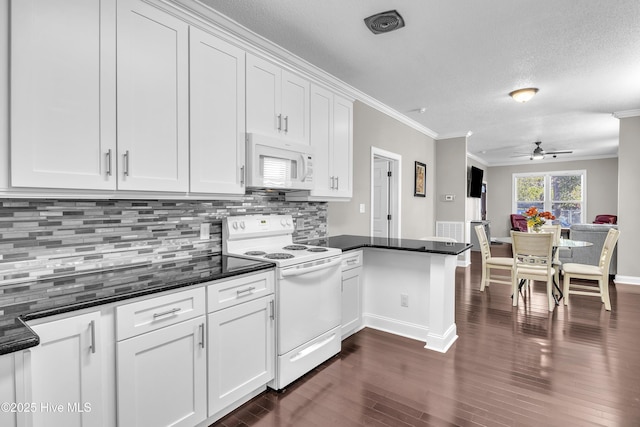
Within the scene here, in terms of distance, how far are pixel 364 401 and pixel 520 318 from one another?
2.50 m

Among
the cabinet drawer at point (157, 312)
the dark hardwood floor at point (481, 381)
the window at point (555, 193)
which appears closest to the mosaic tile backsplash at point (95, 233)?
the cabinet drawer at point (157, 312)

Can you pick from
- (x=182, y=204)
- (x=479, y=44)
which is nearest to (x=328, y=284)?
(x=182, y=204)

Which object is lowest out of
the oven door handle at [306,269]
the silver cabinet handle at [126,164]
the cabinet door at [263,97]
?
the oven door handle at [306,269]

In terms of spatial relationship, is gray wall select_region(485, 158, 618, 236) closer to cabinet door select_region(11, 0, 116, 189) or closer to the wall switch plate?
the wall switch plate

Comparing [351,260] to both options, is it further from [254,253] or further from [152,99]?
[152,99]

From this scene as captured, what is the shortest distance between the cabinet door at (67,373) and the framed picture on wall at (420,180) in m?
5.18

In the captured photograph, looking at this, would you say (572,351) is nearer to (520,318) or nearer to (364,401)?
(520,318)

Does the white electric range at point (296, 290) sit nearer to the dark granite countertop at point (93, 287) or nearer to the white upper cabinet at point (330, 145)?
the dark granite countertop at point (93, 287)

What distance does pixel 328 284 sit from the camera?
269cm

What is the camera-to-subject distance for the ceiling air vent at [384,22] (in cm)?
243

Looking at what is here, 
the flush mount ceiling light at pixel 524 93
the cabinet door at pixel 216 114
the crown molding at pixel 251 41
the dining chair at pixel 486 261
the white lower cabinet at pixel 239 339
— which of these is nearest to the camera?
the white lower cabinet at pixel 239 339

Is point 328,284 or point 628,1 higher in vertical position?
point 628,1

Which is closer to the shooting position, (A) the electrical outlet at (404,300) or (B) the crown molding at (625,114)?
(A) the electrical outlet at (404,300)

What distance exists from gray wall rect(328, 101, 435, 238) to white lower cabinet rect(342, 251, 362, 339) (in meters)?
0.74
